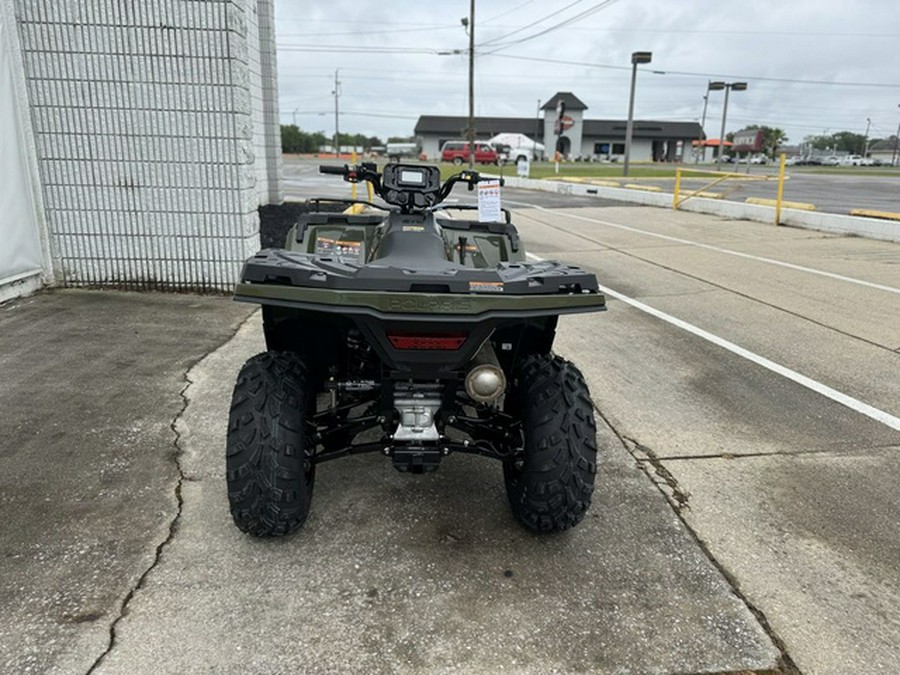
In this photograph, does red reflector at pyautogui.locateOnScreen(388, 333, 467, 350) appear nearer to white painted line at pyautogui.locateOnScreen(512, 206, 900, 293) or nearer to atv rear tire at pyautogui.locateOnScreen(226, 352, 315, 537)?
atv rear tire at pyautogui.locateOnScreen(226, 352, 315, 537)

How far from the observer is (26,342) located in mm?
5336

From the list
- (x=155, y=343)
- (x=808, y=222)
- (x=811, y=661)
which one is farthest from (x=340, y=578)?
(x=808, y=222)

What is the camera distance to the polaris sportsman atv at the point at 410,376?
244cm

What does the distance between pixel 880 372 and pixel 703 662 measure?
12.9 feet

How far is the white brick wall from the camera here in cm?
644

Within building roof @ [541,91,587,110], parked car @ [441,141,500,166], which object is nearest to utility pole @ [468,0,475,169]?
parked car @ [441,141,500,166]

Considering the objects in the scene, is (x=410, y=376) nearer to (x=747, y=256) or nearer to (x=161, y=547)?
(x=161, y=547)

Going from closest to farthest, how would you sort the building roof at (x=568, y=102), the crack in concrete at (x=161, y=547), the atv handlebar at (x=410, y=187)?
the crack in concrete at (x=161, y=547) → the atv handlebar at (x=410, y=187) → the building roof at (x=568, y=102)

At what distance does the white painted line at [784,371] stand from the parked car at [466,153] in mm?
41984

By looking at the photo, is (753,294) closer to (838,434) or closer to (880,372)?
(880,372)

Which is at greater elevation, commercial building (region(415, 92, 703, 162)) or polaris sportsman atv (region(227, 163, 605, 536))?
commercial building (region(415, 92, 703, 162))

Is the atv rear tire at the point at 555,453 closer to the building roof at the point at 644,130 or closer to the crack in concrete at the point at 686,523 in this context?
the crack in concrete at the point at 686,523

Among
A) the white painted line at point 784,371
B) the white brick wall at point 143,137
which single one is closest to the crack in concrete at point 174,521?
the white brick wall at point 143,137

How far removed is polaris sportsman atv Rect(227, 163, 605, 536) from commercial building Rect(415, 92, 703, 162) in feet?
277
